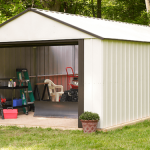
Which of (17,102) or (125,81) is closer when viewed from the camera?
(125,81)

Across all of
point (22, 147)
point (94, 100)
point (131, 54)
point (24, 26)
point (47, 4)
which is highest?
point (47, 4)

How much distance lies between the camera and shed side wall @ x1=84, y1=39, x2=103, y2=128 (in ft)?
21.5

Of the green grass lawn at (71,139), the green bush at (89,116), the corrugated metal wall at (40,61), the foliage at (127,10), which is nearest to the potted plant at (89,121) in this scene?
the green bush at (89,116)

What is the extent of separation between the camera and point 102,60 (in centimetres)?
657

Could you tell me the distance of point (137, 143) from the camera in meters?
5.67

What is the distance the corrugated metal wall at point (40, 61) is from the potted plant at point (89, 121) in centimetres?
373

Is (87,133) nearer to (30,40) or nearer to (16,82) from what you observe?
(30,40)

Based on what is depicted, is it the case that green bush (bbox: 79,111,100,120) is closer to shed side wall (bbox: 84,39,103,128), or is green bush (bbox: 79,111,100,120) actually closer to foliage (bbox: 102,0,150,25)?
shed side wall (bbox: 84,39,103,128)

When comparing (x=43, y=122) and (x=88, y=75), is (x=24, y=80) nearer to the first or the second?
(x=43, y=122)

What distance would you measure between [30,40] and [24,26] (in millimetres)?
373

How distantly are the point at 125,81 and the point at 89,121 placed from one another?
4.76ft

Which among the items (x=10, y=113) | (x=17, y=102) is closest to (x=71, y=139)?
(x=10, y=113)

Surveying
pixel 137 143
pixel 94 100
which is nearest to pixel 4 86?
pixel 94 100

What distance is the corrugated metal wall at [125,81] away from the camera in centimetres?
673
